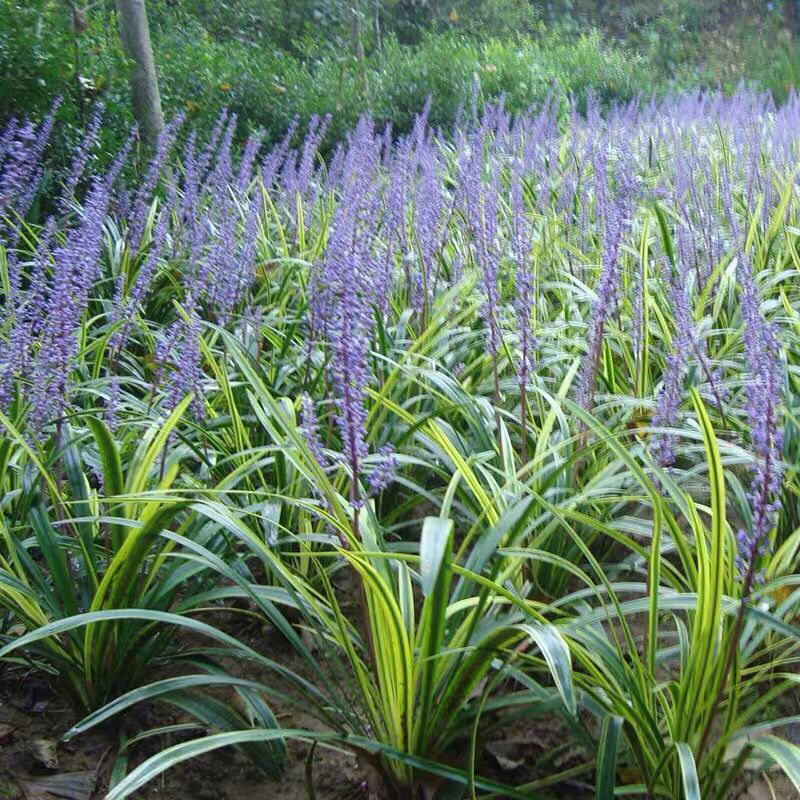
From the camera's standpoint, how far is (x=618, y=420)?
2.99m

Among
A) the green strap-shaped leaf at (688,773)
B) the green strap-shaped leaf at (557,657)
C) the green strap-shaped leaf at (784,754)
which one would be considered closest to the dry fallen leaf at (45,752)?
the green strap-shaped leaf at (557,657)

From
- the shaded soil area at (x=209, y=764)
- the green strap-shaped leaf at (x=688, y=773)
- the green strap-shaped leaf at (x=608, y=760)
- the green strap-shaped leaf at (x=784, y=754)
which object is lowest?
the shaded soil area at (x=209, y=764)

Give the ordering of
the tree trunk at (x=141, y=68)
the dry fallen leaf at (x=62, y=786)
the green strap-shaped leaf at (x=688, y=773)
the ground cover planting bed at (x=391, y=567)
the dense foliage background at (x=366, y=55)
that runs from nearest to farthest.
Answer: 1. the green strap-shaped leaf at (x=688, y=773)
2. the ground cover planting bed at (x=391, y=567)
3. the dry fallen leaf at (x=62, y=786)
4. the dense foliage background at (x=366, y=55)
5. the tree trunk at (x=141, y=68)

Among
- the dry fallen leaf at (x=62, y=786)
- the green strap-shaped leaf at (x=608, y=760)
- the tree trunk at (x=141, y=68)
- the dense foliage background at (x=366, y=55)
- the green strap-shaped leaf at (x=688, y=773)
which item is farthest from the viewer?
the tree trunk at (x=141, y=68)

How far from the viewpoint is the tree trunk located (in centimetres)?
598

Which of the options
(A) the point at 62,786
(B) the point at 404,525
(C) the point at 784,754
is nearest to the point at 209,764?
(A) the point at 62,786

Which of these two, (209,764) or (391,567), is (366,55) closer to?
(391,567)

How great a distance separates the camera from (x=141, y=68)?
19.9 feet

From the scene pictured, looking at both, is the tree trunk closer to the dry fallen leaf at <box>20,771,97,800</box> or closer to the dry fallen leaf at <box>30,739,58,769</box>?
the dry fallen leaf at <box>30,739,58,769</box>

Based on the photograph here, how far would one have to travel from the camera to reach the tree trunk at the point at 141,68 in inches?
236

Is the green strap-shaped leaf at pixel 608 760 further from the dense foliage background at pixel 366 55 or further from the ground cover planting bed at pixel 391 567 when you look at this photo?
the dense foliage background at pixel 366 55

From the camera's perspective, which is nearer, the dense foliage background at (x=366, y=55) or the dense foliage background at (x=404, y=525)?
the dense foliage background at (x=404, y=525)

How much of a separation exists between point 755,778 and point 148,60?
18.4 feet

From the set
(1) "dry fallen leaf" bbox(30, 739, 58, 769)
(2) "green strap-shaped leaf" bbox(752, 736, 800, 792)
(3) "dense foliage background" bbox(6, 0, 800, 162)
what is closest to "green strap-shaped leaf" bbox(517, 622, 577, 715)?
(2) "green strap-shaped leaf" bbox(752, 736, 800, 792)
